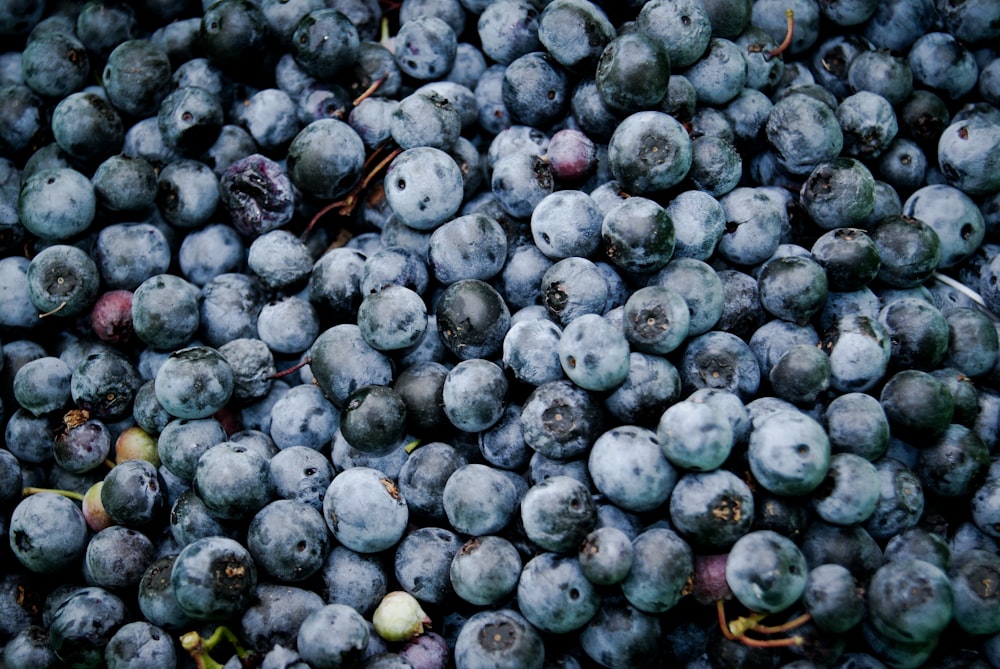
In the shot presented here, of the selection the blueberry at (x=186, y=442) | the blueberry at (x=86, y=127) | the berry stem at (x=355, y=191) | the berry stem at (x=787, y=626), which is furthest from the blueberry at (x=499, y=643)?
the blueberry at (x=86, y=127)

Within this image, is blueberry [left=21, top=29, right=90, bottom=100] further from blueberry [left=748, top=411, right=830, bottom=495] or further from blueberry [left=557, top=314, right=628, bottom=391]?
blueberry [left=748, top=411, right=830, bottom=495]

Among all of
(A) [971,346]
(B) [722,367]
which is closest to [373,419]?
(B) [722,367]

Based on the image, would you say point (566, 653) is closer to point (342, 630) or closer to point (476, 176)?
point (342, 630)

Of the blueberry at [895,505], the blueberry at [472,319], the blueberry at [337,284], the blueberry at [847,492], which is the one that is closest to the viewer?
the blueberry at [847,492]

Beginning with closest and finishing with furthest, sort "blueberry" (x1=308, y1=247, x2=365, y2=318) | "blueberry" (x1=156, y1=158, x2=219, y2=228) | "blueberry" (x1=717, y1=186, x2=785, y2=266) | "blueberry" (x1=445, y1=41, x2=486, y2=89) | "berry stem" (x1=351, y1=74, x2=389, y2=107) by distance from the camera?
"blueberry" (x1=717, y1=186, x2=785, y2=266) < "blueberry" (x1=308, y1=247, x2=365, y2=318) < "blueberry" (x1=156, y1=158, x2=219, y2=228) < "berry stem" (x1=351, y1=74, x2=389, y2=107) < "blueberry" (x1=445, y1=41, x2=486, y2=89)

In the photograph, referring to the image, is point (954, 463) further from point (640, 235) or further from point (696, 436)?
point (640, 235)

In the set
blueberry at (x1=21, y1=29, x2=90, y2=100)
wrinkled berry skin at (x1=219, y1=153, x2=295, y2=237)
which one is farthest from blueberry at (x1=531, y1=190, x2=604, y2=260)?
blueberry at (x1=21, y1=29, x2=90, y2=100)

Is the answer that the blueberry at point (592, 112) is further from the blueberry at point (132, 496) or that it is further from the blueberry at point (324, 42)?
the blueberry at point (132, 496)
